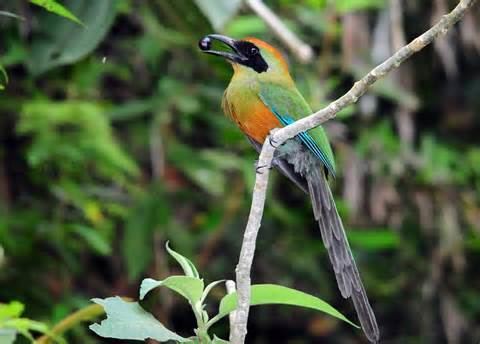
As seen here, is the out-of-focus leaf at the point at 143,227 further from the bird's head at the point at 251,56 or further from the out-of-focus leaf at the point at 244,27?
the bird's head at the point at 251,56

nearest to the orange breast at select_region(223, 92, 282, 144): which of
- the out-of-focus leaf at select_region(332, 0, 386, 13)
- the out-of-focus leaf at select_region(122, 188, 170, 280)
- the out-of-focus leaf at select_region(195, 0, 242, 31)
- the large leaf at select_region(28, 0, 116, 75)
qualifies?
the out-of-focus leaf at select_region(195, 0, 242, 31)

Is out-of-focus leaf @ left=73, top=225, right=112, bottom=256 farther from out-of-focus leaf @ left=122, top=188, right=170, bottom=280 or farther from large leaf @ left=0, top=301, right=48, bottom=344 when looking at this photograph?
large leaf @ left=0, top=301, right=48, bottom=344

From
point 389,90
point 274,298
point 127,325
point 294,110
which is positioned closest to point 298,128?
point 274,298

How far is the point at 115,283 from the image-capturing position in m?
5.06

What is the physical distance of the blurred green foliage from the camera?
13.8 ft

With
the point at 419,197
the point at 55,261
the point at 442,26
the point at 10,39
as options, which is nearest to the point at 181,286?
the point at 442,26

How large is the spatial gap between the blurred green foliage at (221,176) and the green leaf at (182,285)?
1695 mm

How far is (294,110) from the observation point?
2.86m

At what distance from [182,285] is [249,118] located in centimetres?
97

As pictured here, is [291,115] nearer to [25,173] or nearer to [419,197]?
[25,173]

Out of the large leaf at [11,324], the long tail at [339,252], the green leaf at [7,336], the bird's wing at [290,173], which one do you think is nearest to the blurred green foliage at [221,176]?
the bird's wing at [290,173]

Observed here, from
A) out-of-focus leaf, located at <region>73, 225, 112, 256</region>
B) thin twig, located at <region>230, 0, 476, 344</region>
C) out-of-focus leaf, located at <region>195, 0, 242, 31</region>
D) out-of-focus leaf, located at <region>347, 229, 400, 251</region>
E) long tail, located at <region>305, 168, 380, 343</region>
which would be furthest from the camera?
out-of-focus leaf, located at <region>347, 229, 400, 251</region>

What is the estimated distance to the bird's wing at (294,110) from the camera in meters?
2.83

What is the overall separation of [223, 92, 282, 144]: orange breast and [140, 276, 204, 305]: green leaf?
0.90 metres
